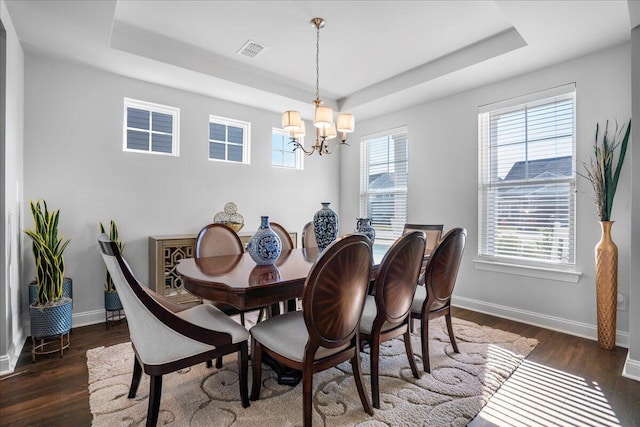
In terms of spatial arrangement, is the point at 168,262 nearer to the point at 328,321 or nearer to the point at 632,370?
the point at 328,321

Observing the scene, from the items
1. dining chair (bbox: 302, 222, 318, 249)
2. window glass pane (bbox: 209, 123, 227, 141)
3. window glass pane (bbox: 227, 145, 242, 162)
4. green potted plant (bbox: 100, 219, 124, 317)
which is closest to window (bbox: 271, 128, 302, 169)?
window glass pane (bbox: 227, 145, 242, 162)

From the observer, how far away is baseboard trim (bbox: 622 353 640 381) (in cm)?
222

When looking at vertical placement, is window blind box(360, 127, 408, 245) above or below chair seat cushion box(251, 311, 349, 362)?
above

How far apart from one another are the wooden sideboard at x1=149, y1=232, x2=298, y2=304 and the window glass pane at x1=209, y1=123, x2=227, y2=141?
1.36 meters

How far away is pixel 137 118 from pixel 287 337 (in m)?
3.13

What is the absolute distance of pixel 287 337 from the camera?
1.76 m

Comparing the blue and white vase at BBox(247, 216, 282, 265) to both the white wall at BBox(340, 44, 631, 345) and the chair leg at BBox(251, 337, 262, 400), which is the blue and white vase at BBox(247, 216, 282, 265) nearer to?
the chair leg at BBox(251, 337, 262, 400)

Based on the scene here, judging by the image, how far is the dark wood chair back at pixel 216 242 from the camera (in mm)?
2777

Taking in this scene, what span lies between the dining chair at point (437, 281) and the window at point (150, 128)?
3108mm

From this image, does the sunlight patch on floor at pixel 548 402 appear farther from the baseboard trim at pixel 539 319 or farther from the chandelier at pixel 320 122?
the chandelier at pixel 320 122

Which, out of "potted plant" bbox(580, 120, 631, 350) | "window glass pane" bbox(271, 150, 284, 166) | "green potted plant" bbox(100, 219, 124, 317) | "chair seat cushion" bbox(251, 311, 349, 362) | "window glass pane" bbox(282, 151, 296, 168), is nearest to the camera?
"chair seat cushion" bbox(251, 311, 349, 362)

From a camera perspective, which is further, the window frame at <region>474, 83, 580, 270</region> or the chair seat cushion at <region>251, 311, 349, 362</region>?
the window frame at <region>474, 83, 580, 270</region>

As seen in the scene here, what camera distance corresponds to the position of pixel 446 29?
9.59 feet

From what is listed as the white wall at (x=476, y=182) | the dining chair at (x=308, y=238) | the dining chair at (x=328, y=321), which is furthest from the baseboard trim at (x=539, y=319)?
the dining chair at (x=328, y=321)
